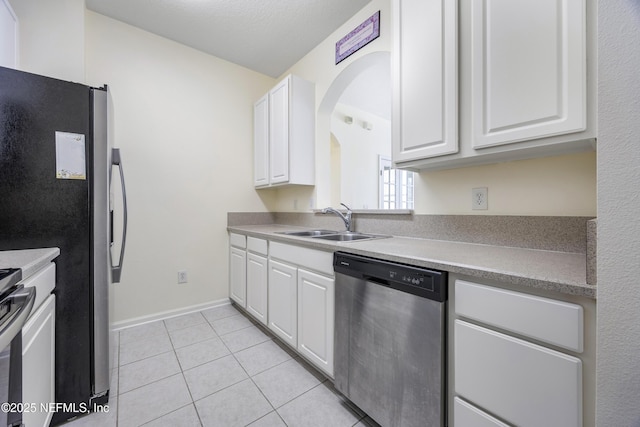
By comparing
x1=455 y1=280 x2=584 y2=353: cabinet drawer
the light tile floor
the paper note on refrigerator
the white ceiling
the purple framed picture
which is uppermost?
the white ceiling

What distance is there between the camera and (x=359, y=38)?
2.08 meters

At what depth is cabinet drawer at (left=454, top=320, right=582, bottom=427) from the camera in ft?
2.32

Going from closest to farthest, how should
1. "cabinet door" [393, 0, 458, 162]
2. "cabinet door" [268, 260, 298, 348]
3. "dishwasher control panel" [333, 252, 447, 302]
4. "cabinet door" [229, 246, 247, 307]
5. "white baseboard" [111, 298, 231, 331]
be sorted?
"dishwasher control panel" [333, 252, 447, 302] → "cabinet door" [393, 0, 458, 162] → "cabinet door" [268, 260, 298, 348] → "white baseboard" [111, 298, 231, 331] → "cabinet door" [229, 246, 247, 307]

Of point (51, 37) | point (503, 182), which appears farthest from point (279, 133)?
point (503, 182)

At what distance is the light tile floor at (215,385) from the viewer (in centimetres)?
130

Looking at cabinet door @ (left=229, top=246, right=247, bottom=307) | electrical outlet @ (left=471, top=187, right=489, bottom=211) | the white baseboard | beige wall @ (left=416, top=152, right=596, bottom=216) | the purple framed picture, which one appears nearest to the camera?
beige wall @ (left=416, top=152, right=596, bottom=216)

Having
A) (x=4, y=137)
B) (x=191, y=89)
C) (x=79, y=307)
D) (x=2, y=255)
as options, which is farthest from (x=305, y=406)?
(x=191, y=89)

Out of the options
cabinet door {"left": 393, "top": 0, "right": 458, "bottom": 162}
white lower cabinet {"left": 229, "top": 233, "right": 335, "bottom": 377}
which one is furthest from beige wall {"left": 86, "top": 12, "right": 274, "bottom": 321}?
cabinet door {"left": 393, "top": 0, "right": 458, "bottom": 162}

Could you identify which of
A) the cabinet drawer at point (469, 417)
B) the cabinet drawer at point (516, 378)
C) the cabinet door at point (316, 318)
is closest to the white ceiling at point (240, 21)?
the cabinet door at point (316, 318)

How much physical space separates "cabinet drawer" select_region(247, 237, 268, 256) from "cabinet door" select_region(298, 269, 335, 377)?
0.54m

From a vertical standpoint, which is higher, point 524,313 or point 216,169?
point 216,169

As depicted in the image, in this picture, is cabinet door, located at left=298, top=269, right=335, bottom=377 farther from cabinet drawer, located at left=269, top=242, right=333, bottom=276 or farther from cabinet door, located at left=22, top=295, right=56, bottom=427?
cabinet door, located at left=22, top=295, right=56, bottom=427

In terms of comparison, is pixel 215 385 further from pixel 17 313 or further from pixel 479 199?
pixel 479 199

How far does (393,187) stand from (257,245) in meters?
3.50
